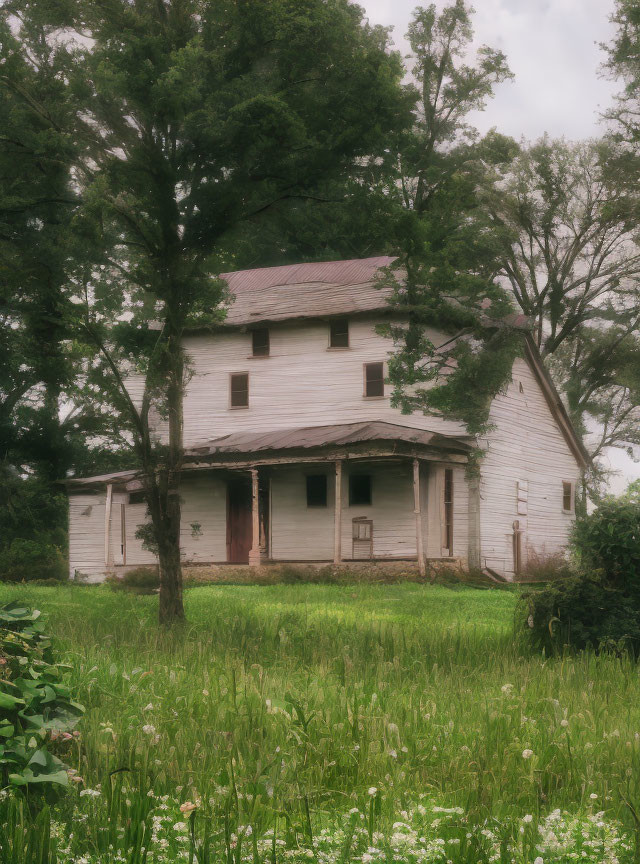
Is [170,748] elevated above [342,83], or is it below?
below

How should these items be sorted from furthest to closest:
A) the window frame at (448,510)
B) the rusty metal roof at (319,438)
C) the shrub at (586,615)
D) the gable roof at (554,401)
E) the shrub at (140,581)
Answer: the gable roof at (554,401) < the window frame at (448,510) < the rusty metal roof at (319,438) < the shrub at (140,581) < the shrub at (586,615)

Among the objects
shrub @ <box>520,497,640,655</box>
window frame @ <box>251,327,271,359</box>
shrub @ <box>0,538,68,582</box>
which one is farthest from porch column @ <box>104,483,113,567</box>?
shrub @ <box>520,497,640,655</box>

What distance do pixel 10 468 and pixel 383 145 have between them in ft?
70.9

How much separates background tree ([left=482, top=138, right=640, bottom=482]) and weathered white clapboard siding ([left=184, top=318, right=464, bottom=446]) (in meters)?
6.83

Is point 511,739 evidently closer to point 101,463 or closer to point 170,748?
point 170,748

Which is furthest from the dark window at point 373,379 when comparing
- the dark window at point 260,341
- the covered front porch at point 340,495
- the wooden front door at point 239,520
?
the wooden front door at point 239,520

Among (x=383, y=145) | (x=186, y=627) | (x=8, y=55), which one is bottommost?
(x=186, y=627)

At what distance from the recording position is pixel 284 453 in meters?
28.0

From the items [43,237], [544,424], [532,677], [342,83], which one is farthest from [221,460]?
[532,677]

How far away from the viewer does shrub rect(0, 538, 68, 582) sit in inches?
1208

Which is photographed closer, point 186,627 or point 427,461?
point 186,627

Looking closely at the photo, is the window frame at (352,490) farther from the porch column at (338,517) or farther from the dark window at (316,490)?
the porch column at (338,517)

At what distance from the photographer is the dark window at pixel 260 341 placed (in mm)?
31062

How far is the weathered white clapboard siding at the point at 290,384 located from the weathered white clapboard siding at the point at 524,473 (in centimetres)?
249
